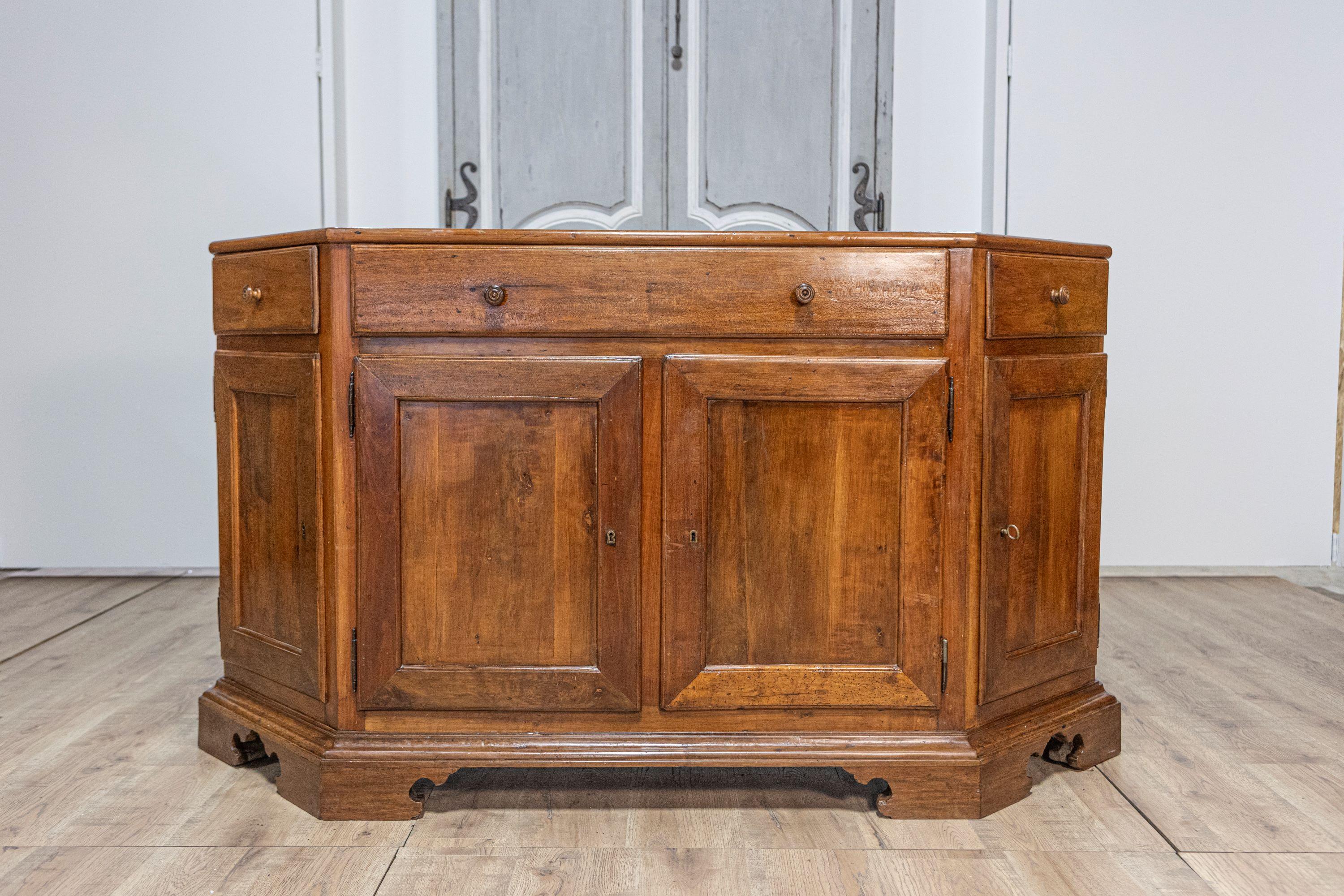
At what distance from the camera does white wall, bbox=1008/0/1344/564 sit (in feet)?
11.5

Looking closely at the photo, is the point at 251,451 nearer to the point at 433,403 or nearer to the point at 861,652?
the point at 433,403

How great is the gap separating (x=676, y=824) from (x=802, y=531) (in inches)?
20.5

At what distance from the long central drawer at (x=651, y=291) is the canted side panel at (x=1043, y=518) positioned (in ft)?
0.92

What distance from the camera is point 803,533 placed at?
1.71m

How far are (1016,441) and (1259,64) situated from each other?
2.56 metres

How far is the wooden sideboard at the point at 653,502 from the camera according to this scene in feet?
5.50

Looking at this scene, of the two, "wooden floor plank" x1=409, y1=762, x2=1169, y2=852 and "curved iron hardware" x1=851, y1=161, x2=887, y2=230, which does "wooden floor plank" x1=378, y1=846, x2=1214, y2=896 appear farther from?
"curved iron hardware" x1=851, y1=161, x2=887, y2=230

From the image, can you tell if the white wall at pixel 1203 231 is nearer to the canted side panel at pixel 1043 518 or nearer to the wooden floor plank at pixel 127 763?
the canted side panel at pixel 1043 518

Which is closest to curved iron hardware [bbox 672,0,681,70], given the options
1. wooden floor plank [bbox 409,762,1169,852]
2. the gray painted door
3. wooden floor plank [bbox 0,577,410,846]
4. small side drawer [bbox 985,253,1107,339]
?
the gray painted door

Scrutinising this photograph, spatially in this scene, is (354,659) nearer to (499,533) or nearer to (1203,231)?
(499,533)

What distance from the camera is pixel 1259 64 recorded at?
3.51m

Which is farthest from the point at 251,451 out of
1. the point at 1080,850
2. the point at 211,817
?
the point at 1080,850

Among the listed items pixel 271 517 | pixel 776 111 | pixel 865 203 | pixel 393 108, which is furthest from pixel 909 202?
pixel 271 517

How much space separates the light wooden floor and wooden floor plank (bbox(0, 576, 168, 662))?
453 millimetres
